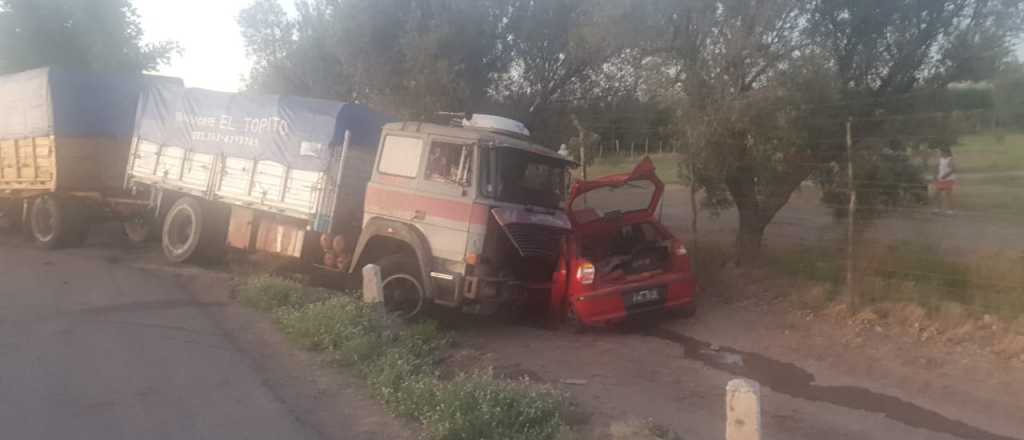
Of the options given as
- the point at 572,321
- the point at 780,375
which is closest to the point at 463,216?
the point at 572,321

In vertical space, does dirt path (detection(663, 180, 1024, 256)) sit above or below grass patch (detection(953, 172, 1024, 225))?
below

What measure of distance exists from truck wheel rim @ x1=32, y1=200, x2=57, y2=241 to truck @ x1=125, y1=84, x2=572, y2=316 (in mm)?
1910

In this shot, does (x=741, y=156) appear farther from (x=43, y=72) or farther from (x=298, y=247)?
(x=43, y=72)

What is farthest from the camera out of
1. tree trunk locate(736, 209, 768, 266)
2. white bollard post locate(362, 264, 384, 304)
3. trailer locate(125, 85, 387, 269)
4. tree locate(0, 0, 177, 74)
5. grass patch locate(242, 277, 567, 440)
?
tree locate(0, 0, 177, 74)

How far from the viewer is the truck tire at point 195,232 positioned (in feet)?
41.7

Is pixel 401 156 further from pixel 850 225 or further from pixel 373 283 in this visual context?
pixel 850 225

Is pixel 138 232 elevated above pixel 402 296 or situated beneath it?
situated beneath

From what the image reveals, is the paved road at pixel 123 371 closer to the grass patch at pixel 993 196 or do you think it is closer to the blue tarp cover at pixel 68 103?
the blue tarp cover at pixel 68 103

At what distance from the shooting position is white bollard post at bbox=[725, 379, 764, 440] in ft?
15.6

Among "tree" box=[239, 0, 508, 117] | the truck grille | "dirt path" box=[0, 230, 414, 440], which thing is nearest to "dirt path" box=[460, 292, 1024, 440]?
the truck grille

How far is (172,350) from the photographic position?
7.95 m

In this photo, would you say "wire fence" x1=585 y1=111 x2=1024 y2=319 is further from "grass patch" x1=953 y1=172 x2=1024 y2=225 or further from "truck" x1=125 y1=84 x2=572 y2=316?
"truck" x1=125 y1=84 x2=572 y2=316

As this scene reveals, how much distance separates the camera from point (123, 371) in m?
7.14

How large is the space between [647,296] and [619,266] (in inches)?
20.7
